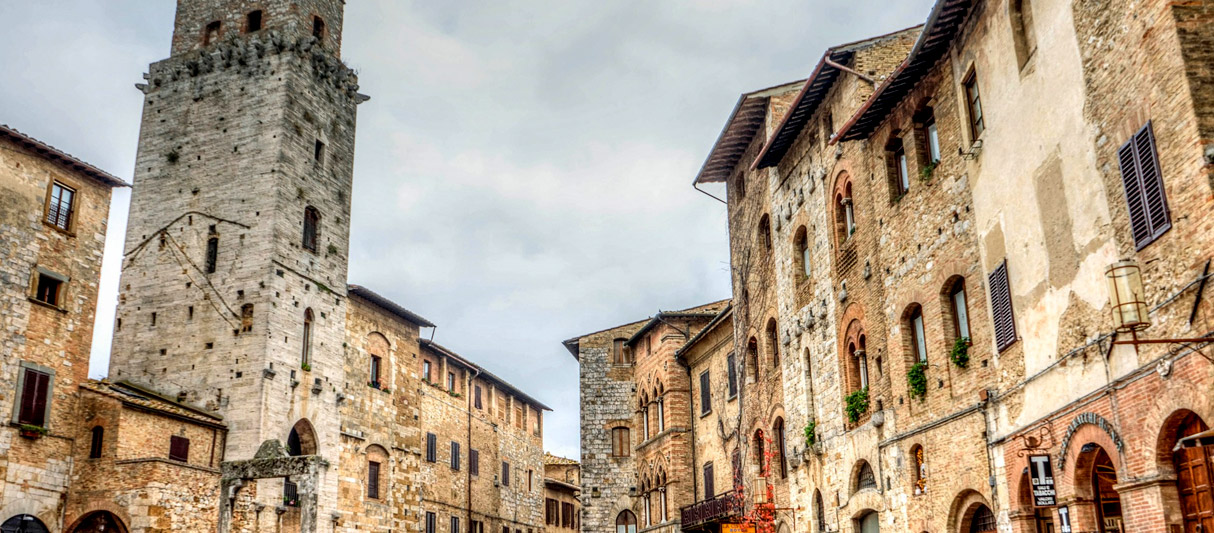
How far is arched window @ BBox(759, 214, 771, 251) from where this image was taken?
26720mm

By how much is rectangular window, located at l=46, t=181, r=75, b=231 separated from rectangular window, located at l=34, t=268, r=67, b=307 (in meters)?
1.18

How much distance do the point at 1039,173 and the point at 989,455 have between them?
4.35 metres

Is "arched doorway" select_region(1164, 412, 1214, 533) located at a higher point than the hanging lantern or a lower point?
lower

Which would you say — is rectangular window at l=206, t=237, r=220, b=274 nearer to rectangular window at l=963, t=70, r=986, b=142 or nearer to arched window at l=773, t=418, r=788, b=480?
arched window at l=773, t=418, r=788, b=480

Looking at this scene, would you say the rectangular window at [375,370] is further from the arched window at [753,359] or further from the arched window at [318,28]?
the arched window at [753,359]

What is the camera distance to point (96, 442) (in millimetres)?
24016

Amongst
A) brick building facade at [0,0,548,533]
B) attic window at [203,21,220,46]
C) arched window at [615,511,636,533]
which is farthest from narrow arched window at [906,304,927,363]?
attic window at [203,21,220,46]

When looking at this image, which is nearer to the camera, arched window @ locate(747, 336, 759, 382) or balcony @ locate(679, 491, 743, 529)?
arched window @ locate(747, 336, 759, 382)

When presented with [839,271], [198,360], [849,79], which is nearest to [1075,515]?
[839,271]

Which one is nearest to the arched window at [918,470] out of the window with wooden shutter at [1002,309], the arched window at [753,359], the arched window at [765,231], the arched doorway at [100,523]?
the window with wooden shutter at [1002,309]

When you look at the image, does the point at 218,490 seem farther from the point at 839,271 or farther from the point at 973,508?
the point at 973,508

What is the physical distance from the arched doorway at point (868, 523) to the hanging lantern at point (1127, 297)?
31.7 feet

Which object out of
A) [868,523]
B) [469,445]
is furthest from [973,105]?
[469,445]

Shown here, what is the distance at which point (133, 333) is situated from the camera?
1184 inches
